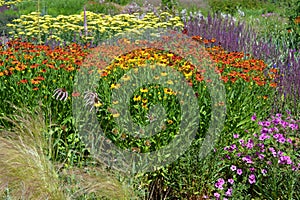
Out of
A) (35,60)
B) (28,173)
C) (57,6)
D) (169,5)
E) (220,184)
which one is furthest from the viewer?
(57,6)

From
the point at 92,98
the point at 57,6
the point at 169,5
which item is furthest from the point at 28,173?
the point at 57,6

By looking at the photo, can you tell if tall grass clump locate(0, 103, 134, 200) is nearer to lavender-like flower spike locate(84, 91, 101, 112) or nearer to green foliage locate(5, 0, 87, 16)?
lavender-like flower spike locate(84, 91, 101, 112)

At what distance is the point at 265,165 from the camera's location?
3473 mm

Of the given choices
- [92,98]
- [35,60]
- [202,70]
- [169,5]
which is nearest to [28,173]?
[92,98]

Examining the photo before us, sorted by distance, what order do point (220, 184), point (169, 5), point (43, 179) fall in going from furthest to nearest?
1. point (169, 5)
2. point (220, 184)
3. point (43, 179)

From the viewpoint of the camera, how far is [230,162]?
3.71 m

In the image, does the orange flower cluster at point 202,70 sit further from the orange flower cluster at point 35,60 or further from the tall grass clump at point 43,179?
the tall grass clump at point 43,179

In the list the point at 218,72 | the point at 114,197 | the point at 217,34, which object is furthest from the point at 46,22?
the point at 114,197

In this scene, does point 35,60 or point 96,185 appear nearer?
point 96,185

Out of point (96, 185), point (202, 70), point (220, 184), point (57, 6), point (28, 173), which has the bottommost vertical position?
point (57, 6)

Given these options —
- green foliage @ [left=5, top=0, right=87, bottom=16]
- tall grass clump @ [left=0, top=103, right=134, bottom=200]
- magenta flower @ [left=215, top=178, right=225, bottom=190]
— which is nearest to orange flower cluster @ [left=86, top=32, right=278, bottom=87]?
magenta flower @ [left=215, top=178, right=225, bottom=190]

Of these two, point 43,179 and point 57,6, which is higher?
point 43,179

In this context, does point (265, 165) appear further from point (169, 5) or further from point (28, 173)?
point (169, 5)

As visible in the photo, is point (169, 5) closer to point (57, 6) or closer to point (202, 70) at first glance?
point (202, 70)
